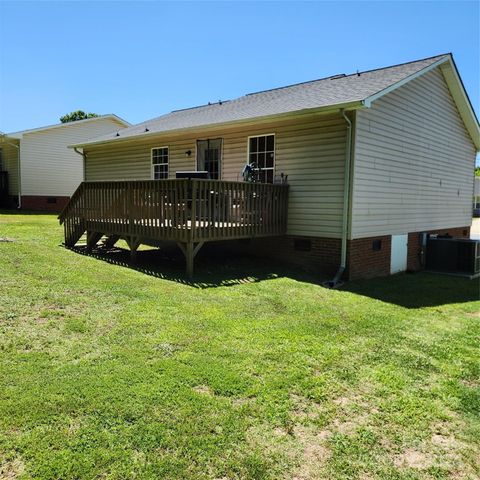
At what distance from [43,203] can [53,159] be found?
2572mm

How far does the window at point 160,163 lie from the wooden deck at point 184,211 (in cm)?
299

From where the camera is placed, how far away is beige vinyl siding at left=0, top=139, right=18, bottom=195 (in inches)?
899

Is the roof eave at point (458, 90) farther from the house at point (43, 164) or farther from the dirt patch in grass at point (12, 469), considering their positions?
the house at point (43, 164)

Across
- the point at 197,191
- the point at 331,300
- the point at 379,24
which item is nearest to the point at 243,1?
the point at 379,24

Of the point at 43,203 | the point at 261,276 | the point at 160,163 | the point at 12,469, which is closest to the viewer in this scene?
the point at 12,469

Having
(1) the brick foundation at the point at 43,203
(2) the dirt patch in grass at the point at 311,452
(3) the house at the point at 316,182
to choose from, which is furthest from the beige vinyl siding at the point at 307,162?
(1) the brick foundation at the point at 43,203

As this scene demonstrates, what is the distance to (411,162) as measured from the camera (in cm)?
1070

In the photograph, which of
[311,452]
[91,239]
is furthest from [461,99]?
[311,452]

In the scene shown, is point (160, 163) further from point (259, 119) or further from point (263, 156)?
point (259, 119)

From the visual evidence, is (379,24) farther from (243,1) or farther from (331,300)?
(331,300)

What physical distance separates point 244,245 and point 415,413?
24.3 ft

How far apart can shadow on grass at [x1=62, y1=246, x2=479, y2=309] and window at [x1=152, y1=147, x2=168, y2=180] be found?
10.6ft

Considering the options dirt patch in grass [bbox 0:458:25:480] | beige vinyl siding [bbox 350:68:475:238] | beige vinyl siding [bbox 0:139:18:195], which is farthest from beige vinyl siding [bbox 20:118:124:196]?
dirt patch in grass [bbox 0:458:25:480]

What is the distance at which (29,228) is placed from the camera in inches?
536
